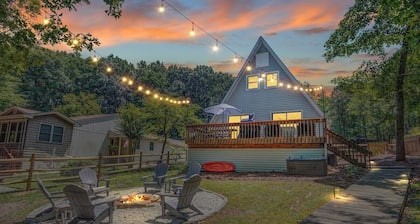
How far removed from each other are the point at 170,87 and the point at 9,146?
36119 mm

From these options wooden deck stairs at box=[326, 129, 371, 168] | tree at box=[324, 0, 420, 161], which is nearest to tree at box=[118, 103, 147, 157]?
wooden deck stairs at box=[326, 129, 371, 168]

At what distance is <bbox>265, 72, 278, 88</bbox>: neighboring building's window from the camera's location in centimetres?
1806

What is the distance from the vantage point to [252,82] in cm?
1895

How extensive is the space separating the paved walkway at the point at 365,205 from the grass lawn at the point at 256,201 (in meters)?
0.36

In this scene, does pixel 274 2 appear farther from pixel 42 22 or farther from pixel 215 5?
pixel 42 22

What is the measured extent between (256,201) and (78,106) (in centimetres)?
3188

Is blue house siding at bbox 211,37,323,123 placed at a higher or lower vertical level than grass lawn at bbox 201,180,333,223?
higher

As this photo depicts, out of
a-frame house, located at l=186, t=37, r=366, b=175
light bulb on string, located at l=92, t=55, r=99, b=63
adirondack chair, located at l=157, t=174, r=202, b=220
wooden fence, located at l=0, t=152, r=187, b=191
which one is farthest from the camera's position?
a-frame house, located at l=186, t=37, r=366, b=175

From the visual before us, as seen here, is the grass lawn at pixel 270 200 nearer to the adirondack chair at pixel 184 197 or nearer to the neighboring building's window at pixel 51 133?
the adirondack chair at pixel 184 197

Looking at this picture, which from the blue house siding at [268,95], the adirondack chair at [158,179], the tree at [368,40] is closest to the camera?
the adirondack chair at [158,179]

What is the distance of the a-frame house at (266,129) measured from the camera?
1243 centimetres

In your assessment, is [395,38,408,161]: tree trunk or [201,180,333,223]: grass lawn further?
[395,38,408,161]: tree trunk

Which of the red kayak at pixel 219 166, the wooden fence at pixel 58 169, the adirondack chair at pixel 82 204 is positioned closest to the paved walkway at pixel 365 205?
the adirondack chair at pixel 82 204

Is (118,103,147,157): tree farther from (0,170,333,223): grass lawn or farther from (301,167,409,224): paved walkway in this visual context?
(301,167,409,224): paved walkway
